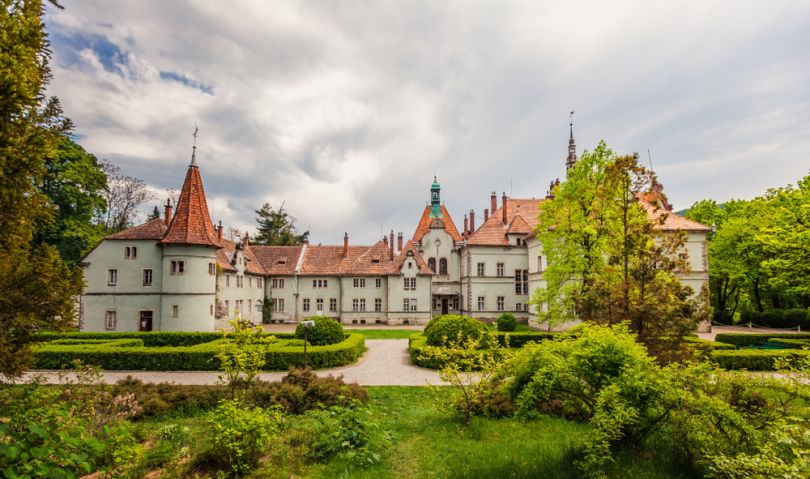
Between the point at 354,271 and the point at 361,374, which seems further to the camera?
the point at 354,271

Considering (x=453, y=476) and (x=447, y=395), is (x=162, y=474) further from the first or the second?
(x=447, y=395)

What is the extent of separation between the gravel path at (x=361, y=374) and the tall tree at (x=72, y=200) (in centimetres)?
2071

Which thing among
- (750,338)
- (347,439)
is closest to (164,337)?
(347,439)

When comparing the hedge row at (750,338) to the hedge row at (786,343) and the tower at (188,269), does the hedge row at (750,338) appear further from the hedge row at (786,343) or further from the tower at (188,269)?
the tower at (188,269)

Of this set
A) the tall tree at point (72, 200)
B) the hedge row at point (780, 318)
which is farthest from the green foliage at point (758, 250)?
the tall tree at point (72, 200)

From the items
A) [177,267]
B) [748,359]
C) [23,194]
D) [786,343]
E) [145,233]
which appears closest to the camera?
[23,194]

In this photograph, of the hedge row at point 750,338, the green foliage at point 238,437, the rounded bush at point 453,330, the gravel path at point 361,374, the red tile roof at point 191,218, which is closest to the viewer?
the green foliage at point 238,437

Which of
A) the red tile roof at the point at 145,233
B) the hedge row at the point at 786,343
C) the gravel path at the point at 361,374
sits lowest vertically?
the gravel path at the point at 361,374

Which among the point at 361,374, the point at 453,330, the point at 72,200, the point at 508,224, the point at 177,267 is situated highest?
the point at 72,200

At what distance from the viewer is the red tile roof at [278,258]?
134 ft

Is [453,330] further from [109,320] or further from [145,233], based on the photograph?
[109,320]

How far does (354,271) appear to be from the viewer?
39812 millimetres

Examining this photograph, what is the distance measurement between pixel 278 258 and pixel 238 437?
120 ft

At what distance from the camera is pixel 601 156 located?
19.9 m
